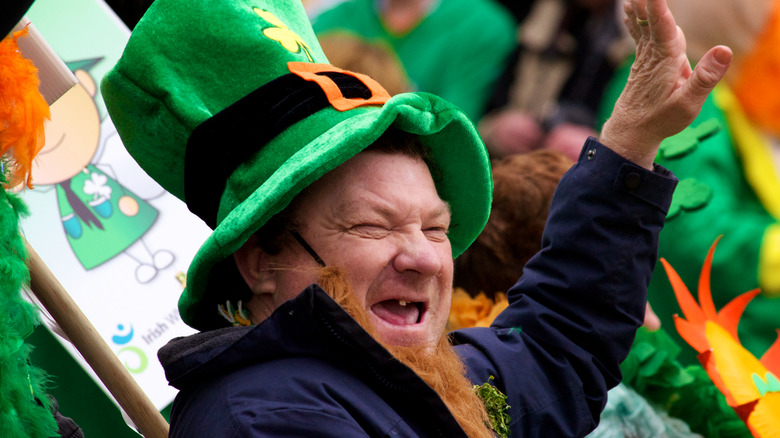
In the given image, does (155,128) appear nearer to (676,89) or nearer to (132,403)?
(132,403)

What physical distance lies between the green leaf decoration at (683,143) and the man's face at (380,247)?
148cm

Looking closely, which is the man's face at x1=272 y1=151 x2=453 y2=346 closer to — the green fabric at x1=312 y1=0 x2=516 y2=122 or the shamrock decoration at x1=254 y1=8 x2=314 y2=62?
the shamrock decoration at x1=254 y1=8 x2=314 y2=62

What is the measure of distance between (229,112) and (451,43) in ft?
8.57

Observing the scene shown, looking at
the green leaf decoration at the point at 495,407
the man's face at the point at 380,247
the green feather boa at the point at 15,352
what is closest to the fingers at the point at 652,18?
the man's face at the point at 380,247

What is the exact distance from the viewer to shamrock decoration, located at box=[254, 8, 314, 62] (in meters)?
1.78

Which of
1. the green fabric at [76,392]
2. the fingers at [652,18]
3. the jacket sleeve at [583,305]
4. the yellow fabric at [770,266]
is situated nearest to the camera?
the fingers at [652,18]

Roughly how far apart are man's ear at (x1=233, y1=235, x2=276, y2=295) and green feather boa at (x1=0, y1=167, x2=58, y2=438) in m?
0.37

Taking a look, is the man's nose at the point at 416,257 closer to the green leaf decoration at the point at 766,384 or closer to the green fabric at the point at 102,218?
the green leaf decoration at the point at 766,384

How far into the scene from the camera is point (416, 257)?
1.65 m

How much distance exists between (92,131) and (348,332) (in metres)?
1.21

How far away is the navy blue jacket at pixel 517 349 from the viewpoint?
4.86 ft

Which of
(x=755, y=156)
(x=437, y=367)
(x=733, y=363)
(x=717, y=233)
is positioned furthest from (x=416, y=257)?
(x=755, y=156)

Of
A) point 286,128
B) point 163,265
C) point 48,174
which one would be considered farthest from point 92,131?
point 286,128

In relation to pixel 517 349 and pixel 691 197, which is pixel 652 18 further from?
pixel 691 197
